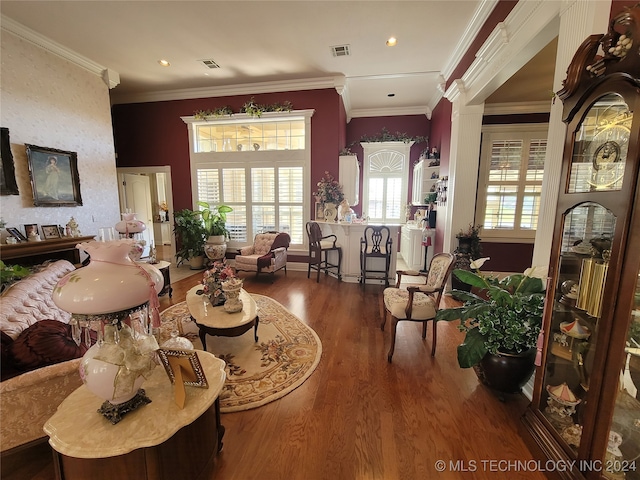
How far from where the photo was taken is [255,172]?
19.1 ft

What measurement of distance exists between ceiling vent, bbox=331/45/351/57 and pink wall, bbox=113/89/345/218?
1.15m

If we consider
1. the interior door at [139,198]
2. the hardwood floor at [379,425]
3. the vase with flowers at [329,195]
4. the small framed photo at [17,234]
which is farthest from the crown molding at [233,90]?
the hardwood floor at [379,425]

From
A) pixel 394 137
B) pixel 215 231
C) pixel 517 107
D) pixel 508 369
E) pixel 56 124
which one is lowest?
pixel 508 369

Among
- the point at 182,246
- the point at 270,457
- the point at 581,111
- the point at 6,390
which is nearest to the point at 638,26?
the point at 581,111

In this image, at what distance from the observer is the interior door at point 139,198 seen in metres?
6.60

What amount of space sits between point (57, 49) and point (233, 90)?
2.68 m

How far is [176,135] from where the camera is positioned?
5.95m

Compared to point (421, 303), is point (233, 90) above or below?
above

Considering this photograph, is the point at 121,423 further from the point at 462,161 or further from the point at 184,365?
the point at 462,161

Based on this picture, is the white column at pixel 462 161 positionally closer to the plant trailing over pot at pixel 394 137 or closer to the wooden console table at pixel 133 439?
the plant trailing over pot at pixel 394 137

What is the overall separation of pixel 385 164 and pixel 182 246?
543cm

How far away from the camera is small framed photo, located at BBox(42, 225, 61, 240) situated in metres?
3.92

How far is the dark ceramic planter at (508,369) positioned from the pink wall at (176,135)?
4234mm

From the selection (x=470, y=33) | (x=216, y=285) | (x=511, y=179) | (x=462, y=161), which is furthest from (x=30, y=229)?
(x=511, y=179)
